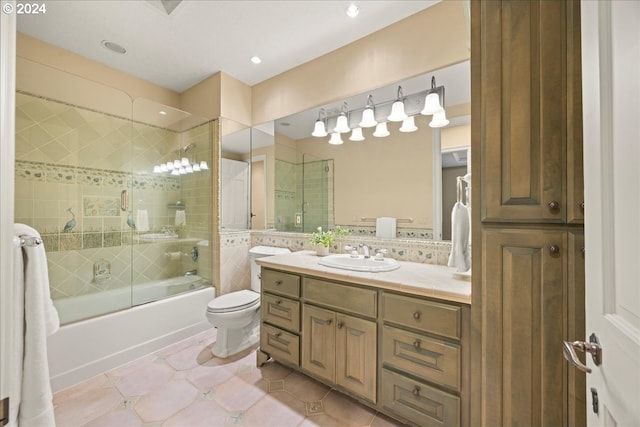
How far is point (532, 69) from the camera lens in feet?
3.06

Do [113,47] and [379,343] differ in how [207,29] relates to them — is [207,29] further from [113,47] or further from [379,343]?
[379,343]

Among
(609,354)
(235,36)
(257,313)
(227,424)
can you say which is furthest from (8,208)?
(235,36)

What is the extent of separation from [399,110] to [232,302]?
2090 millimetres

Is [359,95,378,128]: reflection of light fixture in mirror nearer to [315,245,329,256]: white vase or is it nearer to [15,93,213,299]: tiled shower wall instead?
[315,245,329,256]: white vase

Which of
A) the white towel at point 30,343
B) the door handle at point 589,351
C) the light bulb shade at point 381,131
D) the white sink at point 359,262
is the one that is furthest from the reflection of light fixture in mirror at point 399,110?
the white towel at point 30,343


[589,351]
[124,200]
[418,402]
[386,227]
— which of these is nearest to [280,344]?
[418,402]

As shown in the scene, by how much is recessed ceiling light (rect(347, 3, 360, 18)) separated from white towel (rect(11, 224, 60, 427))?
7.50 ft

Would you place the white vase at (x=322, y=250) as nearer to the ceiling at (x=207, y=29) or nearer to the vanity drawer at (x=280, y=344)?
the vanity drawer at (x=280, y=344)

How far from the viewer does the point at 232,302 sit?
2146 millimetres

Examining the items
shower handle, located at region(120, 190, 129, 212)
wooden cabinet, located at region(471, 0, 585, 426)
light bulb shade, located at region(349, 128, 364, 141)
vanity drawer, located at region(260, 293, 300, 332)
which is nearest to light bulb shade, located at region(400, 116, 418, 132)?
light bulb shade, located at region(349, 128, 364, 141)

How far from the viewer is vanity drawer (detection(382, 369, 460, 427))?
119cm

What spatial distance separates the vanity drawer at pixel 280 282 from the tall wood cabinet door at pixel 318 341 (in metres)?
0.14

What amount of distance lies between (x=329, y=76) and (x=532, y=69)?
1.75 meters

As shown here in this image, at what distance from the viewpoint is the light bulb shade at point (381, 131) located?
2058mm
